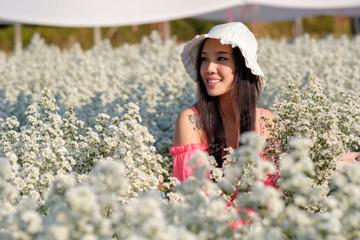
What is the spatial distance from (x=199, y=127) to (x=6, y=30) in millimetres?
17982

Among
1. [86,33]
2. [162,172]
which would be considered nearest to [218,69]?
[162,172]

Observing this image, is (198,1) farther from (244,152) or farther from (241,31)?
(244,152)

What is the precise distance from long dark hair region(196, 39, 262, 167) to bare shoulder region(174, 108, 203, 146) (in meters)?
0.05

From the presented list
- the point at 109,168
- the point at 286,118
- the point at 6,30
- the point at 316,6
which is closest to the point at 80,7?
the point at 316,6

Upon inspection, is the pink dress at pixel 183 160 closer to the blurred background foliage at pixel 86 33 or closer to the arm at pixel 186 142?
the arm at pixel 186 142

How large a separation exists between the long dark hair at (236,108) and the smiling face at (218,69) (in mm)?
53

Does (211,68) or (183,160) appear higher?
(211,68)

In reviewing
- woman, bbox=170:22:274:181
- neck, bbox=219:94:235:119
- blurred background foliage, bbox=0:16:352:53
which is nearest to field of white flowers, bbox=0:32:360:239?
woman, bbox=170:22:274:181

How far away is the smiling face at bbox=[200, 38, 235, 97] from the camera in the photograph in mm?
3598

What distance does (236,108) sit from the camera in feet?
12.2

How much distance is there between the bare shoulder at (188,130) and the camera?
11.5 ft

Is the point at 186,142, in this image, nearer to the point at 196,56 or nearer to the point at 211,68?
the point at 211,68

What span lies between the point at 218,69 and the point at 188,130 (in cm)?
53

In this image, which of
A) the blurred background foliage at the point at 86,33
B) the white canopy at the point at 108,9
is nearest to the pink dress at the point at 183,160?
the white canopy at the point at 108,9
